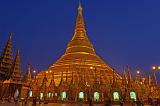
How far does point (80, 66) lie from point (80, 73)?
4.35 meters

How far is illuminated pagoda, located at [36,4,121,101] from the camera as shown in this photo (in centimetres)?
4309

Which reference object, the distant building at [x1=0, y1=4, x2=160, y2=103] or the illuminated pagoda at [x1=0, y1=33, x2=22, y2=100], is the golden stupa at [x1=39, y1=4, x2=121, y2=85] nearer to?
the distant building at [x1=0, y1=4, x2=160, y2=103]

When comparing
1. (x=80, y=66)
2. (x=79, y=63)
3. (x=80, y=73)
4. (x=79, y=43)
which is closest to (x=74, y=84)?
(x=80, y=73)

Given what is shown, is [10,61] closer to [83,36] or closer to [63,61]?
[63,61]

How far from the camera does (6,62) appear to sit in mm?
47875

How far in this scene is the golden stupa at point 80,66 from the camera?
4808cm

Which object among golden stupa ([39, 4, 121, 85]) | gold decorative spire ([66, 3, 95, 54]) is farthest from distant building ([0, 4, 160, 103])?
gold decorative spire ([66, 3, 95, 54])

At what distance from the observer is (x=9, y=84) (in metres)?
43.2

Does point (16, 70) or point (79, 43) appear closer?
point (16, 70)

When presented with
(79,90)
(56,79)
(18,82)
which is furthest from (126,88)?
(18,82)

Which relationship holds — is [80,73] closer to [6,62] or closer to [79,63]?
[79,63]

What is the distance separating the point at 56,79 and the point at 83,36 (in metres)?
17.2

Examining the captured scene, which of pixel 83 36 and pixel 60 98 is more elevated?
pixel 83 36

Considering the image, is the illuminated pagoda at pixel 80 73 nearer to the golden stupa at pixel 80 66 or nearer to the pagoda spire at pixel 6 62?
the golden stupa at pixel 80 66
